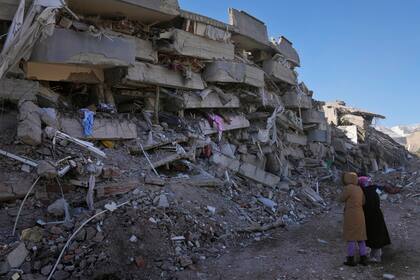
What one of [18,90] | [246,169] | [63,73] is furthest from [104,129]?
[246,169]

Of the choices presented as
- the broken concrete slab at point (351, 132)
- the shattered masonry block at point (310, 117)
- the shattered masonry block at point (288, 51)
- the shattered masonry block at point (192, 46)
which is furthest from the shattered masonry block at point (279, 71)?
the broken concrete slab at point (351, 132)

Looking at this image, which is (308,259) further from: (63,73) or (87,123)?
(63,73)

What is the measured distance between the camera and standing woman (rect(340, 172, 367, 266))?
5.54m

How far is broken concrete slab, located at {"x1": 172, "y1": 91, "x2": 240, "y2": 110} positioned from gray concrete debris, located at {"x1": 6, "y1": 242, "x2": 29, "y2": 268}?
5.30 m

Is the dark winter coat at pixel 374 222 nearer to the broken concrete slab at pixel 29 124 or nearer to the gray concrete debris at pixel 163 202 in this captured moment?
the gray concrete debris at pixel 163 202

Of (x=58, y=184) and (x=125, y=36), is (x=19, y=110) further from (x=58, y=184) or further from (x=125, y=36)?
(x=125, y=36)

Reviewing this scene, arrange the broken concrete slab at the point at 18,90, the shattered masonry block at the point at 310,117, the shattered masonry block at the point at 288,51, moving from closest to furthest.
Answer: the broken concrete slab at the point at 18,90
the shattered masonry block at the point at 288,51
the shattered masonry block at the point at 310,117

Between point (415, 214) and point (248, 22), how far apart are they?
6.58 meters

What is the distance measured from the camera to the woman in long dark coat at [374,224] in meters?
5.73

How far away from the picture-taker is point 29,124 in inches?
254

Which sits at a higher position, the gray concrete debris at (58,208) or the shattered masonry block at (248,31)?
the shattered masonry block at (248,31)

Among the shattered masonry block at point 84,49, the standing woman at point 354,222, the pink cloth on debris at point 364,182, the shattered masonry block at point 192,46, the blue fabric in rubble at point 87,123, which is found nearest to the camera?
the standing woman at point 354,222

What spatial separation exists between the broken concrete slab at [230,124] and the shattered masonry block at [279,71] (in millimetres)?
2253

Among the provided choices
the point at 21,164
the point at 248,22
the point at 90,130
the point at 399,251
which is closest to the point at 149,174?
the point at 90,130
